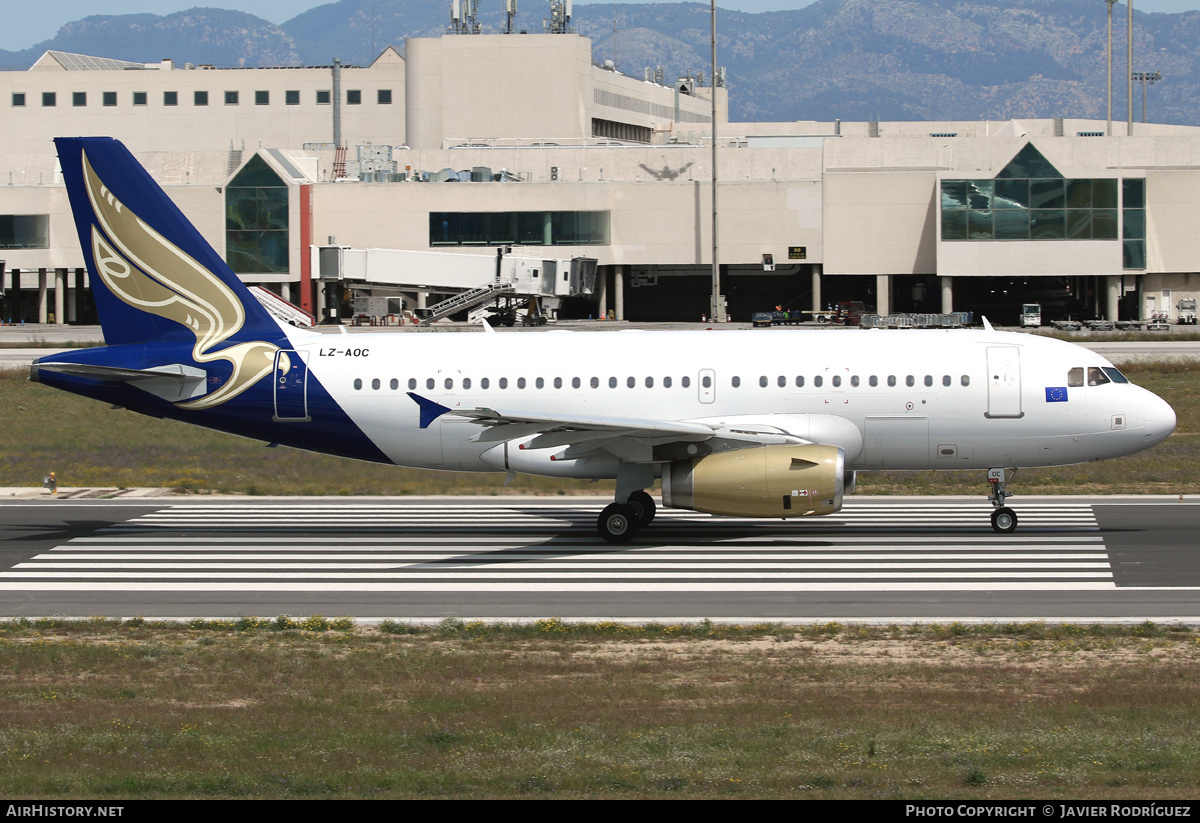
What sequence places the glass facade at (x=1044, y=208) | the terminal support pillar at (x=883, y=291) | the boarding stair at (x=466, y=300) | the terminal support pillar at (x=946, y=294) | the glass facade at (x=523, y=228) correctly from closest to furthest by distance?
the boarding stair at (x=466, y=300) < the glass facade at (x=1044, y=208) < the terminal support pillar at (x=946, y=294) < the terminal support pillar at (x=883, y=291) < the glass facade at (x=523, y=228)

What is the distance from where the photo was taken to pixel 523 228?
4085 inches

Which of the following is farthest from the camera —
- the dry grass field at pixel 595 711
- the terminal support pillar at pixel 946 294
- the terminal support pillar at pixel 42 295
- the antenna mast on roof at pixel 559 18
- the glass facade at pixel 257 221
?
the antenna mast on roof at pixel 559 18

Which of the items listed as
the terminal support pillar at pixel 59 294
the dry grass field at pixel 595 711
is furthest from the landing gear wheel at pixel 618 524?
the terminal support pillar at pixel 59 294

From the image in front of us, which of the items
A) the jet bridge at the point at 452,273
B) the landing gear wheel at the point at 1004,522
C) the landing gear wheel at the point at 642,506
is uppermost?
the jet bridge at the point at 452,273

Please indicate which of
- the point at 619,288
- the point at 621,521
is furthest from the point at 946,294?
the point at 621,521

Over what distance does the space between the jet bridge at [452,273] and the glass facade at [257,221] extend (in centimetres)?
709

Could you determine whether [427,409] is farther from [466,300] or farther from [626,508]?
[466,300]

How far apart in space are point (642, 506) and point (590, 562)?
248cm

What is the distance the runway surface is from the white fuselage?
6.34 ft

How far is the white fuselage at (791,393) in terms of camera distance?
90.4ft

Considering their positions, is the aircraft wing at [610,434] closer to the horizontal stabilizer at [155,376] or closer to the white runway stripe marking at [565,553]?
the white runway stripe marking at [565,553]

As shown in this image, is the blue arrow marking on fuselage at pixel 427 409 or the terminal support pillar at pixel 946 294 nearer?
the blue arrow marking on fuselage at pixel 427 409

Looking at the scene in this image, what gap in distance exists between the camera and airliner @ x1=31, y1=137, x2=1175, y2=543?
27469 mm

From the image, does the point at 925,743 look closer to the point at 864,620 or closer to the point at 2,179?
the point at 864,620
